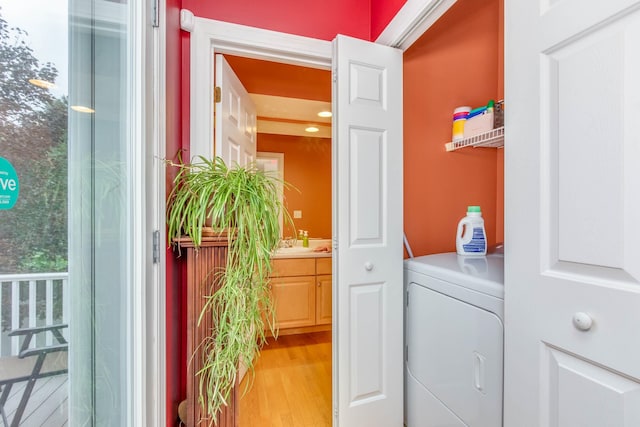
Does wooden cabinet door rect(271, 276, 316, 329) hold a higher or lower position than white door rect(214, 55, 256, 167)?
lower

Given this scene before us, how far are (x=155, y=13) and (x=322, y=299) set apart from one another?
239 centimetres

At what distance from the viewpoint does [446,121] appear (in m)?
1.75

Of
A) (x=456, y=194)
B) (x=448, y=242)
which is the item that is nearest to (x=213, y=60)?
(x=456, y=194)

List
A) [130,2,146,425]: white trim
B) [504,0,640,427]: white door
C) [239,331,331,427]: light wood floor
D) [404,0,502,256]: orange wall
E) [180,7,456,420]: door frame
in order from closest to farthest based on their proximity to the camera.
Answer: [504,0,640,427]: white door → [130,2,146,425]: white trim → [180,7,456,420]: door frame → [239,331,331,427]: light wood floor → [404,0,502,256]: orange wall

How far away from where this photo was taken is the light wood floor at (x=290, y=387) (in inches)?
62.3

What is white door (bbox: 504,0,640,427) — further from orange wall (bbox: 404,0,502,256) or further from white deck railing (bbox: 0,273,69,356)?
white deck railing (bbox: 0,273,69,356)

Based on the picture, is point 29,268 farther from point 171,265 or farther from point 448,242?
point 448,242

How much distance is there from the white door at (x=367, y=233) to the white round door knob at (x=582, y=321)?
2.76 ft


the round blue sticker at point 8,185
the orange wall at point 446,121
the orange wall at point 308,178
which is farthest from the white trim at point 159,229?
the orange wall at point 308,178

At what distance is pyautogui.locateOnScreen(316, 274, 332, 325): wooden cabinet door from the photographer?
2.63 metres

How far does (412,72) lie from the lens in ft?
5.53

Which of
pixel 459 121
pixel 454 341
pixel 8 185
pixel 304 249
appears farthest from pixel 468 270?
pixel 304 249

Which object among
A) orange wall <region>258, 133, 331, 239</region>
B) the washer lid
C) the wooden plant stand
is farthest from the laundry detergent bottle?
orange wall <region>258, 133, 331, 239</region>

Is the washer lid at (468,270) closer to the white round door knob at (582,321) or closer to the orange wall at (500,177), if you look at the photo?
the white round door knob at (582,321)
